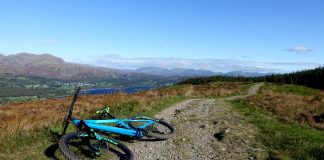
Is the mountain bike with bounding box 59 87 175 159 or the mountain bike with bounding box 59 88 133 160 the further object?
the mountain bike with bounding box 59 88 133 160

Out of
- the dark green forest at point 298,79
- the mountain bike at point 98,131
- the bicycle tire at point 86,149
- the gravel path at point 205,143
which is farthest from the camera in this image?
the dark green forest at point 298,79

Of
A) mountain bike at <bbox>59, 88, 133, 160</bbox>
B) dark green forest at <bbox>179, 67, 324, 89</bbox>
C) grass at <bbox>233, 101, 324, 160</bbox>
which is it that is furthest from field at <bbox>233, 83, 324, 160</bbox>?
dark green forest at <bbox>179, 67, 324, 89</bbox>

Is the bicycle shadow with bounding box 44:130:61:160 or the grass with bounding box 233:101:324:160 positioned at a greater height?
the bicycle shadow with bounding box 44:130:61:160

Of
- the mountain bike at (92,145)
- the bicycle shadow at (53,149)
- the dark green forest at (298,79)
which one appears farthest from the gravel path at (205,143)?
the dark green forest at (298,79)

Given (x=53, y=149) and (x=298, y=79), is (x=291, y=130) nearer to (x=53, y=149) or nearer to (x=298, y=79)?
(x=53, y=149)

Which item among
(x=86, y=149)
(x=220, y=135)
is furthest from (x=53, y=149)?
(x=220, y=135)

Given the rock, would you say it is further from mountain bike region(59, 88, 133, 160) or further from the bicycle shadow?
the bicycle shadow

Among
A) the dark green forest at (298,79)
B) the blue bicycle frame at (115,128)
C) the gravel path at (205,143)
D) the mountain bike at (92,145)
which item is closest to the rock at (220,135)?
the gravel path at (205,143)

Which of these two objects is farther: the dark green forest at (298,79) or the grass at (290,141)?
the dark green forest at (298,79)

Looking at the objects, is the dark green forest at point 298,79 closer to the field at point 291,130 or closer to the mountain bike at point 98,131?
the field at point 291,130

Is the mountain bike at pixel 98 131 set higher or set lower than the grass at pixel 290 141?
higher

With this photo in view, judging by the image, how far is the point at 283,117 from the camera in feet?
70.5

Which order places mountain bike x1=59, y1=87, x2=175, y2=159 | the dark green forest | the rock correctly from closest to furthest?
1. mountain bike x1=59, y1=87, x2=175, y2=159
2. the rock
3. the dark green forest

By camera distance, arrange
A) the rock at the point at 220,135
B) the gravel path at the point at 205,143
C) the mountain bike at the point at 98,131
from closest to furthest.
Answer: the mountain bike at the point at 98,131 < the gravel path at the point at 205,143 < the rock at the point at 220,135
